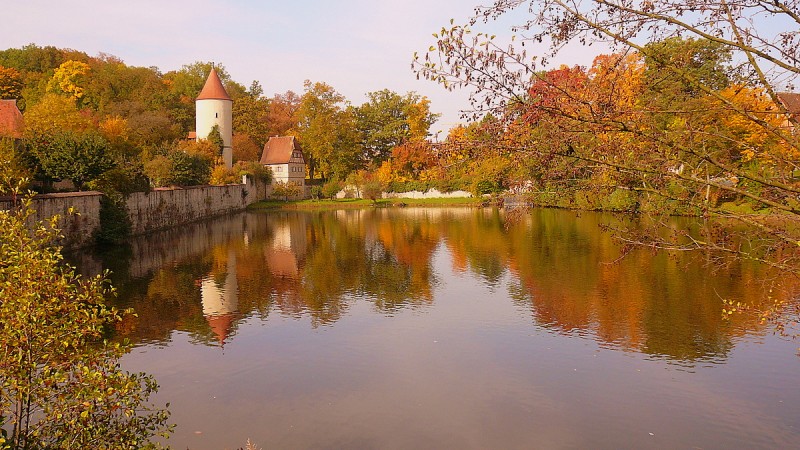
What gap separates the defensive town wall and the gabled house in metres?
3.81

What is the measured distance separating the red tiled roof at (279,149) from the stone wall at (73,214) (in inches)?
1710

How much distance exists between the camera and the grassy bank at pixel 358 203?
65938 millimetres

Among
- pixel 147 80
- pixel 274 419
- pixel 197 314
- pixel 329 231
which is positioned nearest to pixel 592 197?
pixel 274 419

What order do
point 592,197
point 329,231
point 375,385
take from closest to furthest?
1. point 592,197
2. point 375,385
3. point 329,231

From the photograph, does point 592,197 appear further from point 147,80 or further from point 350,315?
point 147,80

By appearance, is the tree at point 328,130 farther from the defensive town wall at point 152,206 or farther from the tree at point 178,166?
the tree at point 178,166

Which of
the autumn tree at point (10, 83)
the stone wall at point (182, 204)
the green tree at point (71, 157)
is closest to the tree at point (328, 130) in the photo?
the stone wall at point (182, 204)

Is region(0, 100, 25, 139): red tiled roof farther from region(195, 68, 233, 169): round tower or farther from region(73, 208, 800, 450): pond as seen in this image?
region(73, 208, 800, 450): pond

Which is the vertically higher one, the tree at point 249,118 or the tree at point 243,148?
the tree at point 249,118

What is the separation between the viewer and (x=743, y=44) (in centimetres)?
532

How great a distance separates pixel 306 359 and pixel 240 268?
42.7 feet

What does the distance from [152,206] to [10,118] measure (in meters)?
16.1

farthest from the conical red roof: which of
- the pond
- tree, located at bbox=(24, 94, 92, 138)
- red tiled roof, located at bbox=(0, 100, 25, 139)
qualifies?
the pond

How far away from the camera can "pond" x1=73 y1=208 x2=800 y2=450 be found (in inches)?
394
